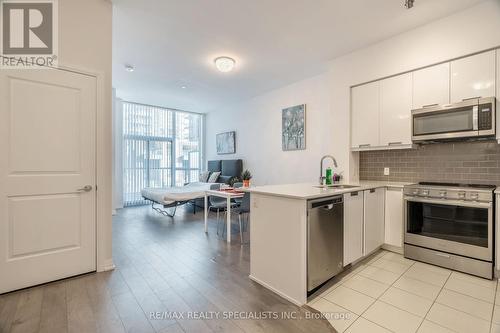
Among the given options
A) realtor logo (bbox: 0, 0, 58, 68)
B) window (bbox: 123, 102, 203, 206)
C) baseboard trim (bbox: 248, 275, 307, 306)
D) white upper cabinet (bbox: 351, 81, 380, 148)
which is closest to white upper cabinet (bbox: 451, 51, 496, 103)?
white upper cabinet (bbox: 351, 81, 380, 148)

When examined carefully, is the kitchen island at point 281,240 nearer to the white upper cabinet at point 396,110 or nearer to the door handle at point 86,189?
the white upper cabinet at point 396,110

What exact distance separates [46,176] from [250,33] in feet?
9.17

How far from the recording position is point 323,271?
→ 2094mm

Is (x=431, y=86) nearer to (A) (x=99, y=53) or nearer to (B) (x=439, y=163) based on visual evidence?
(B) (x=439, y=163)

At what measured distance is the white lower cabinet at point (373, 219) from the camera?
8.92 ft

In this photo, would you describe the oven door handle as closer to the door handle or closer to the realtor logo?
the door handle

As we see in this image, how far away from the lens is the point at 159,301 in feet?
6.40

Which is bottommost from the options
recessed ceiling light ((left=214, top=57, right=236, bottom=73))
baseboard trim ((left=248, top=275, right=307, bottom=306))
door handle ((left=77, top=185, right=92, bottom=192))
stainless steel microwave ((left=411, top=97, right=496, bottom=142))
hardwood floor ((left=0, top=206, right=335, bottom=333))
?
hardwood floor ((left=0, top=206, right=335, bottom=333))

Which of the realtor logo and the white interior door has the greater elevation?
the realtor logo

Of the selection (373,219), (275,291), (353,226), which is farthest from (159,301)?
(373,219)

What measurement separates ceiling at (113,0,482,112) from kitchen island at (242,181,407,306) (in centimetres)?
200

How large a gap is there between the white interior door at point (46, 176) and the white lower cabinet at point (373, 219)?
3057 millimetres

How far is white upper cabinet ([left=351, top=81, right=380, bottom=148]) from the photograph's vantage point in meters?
3.21

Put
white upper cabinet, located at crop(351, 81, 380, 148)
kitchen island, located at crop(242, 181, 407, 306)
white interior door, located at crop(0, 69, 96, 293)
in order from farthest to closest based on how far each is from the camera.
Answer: white upper cabinet, located at crop(351, 81, 380, 148), white interior door, located at crop(0, 69, 96, 293), kitchen island, located at crop(242, 181, 407, 306)
